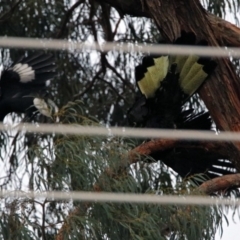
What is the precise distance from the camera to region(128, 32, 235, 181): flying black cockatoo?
5.11 metres

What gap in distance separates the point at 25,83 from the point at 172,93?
1223 millimetres

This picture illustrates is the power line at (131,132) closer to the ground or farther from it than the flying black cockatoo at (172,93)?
closer to the ground

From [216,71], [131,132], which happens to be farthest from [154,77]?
[131,132]

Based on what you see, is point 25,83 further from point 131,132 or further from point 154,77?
point 131,132

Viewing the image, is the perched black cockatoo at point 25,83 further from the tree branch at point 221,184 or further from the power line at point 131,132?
the tree branch at point 221,184

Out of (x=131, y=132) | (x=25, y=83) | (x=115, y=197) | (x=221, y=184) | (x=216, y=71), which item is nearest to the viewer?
(x=115, y=197)

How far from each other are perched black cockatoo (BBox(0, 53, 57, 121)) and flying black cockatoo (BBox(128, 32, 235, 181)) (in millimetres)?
651

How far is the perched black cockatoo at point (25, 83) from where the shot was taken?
19.5 ft

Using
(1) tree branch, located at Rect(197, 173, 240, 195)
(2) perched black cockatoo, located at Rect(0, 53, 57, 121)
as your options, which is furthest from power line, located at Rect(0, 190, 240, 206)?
(2) perched black cockatoo, located at Rect(0, 53, 57, 121)

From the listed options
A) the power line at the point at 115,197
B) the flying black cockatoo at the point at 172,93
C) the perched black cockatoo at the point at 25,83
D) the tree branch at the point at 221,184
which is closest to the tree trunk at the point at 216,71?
the flying black cockatoo at the point at 172,93

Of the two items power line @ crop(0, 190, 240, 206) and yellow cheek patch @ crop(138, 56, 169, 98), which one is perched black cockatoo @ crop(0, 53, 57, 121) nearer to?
yellow cheek patch @ crop(138, 56, 169, 98)

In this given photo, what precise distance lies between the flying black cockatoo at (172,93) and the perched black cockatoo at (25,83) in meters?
0.65

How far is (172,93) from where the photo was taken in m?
5.23

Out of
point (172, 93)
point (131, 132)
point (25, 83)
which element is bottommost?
point (131, 132)
